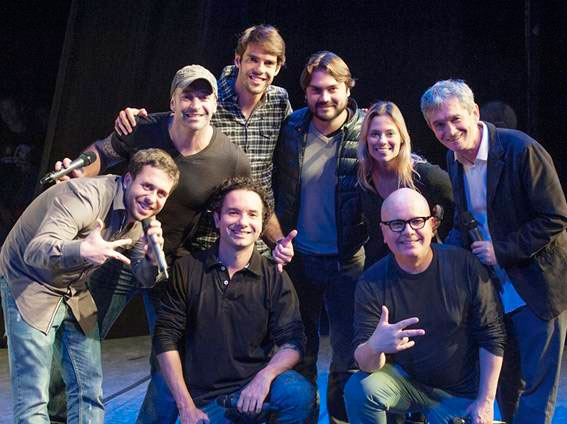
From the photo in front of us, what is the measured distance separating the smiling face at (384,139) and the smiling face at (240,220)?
1.66 ft

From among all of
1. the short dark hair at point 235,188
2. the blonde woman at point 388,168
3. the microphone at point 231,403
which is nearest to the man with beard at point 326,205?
the blonde woman at point 388,168

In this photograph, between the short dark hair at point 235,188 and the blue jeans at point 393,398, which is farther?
the short dark hair at point 235,188

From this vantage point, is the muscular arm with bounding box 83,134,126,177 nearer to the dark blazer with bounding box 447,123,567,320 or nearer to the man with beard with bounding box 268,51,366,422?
the man with beard with bounding box 268,51,366,422

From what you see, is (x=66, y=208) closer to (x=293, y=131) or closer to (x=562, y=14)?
(x=293, y=131)

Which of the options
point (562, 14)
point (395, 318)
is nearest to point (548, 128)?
point (562, 14)

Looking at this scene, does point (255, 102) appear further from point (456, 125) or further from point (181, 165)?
point (456, 125)

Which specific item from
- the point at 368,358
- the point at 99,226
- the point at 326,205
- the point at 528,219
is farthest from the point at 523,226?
the point at 99,226

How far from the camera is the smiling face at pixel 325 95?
346cm

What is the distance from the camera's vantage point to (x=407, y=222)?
117 inches

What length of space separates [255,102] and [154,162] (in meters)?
0.71

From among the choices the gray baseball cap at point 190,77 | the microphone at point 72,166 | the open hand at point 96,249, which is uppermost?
the gray baseball cap at point 190,77

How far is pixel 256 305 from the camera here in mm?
3145

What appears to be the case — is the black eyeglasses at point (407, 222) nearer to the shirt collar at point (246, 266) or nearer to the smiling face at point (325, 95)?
the shirt collar at point (246, 266)

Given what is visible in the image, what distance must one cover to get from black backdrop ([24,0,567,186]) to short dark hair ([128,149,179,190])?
2.27 metres
